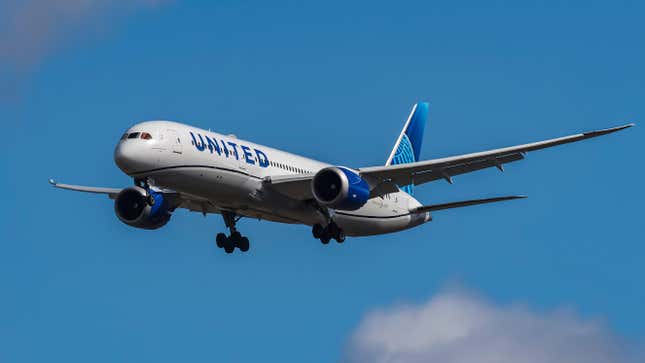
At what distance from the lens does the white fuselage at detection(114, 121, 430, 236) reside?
45.1m

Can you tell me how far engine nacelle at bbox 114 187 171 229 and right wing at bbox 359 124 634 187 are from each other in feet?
27.5

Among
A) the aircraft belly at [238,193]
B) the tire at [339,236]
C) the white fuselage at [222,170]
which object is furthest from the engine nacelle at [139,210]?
the tire at [339,236]

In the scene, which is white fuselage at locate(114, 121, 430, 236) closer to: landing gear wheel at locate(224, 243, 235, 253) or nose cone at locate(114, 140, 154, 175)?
nose cone at locate(114, 140, 154, 175)

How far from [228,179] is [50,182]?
12917 millimetres

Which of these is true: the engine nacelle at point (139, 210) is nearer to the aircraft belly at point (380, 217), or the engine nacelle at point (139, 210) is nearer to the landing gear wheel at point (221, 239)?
the landing gear wheel at point (221, 239)

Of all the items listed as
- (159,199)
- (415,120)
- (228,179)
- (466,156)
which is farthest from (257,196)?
(415,120)

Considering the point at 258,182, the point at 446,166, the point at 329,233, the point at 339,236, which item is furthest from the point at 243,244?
the point at 446,166

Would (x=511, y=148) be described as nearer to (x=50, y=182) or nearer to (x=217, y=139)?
(x=217, y=139)

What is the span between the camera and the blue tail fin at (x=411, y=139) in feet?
205

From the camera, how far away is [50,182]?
56.5 metres

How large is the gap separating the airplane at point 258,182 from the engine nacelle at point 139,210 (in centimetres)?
4

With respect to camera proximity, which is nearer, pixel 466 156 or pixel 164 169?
pixel 164 169

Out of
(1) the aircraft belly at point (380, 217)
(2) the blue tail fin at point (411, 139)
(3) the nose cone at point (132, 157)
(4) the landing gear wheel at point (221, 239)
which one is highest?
(3) the nose cone at point (132, 157)

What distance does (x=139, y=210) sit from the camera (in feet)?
168
